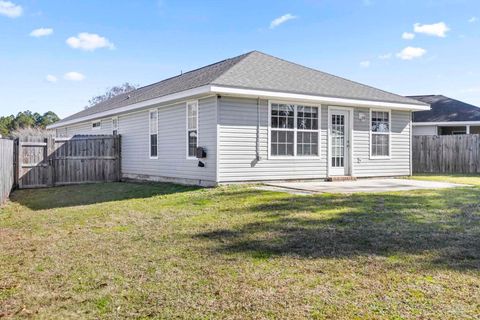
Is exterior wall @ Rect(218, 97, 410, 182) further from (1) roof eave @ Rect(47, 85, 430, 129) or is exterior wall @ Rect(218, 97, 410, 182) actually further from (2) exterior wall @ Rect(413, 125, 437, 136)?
(2) exterior wall @ Rect(413, 125, 437, 136)

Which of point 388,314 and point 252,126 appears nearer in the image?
point 388,314

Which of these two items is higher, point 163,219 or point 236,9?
point 236,9

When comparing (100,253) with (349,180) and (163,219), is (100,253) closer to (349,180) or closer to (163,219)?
(163,219)

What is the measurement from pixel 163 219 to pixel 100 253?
2.11m

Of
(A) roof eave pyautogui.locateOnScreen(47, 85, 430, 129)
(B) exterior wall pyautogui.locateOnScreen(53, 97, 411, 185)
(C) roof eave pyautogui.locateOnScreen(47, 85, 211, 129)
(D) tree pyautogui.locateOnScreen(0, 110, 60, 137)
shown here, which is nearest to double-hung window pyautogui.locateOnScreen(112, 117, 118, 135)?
(C) roof eave pyautogui.locateOnScreen(47, 85, 211, 129)

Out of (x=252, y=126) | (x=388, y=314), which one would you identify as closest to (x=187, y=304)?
(x=388, y=314)

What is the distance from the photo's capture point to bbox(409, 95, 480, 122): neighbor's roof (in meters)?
21.9

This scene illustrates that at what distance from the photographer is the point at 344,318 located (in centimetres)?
298

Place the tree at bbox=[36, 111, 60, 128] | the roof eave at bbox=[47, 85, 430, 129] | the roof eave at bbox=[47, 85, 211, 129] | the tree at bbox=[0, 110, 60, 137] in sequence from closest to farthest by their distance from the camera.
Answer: the roof eave at bbox=[47, 85, 430, 129]
the roof eave at bbox=[47, 85, 211, 129]
the tree at bbox=[0, 110, 60, 137]
the tree at bbox=[36, 111, 60, 128]

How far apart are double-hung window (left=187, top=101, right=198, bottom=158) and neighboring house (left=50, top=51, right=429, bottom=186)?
28mm

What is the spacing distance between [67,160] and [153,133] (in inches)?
125

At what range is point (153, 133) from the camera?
45.9ft

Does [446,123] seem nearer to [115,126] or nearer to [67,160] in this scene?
[115,126]

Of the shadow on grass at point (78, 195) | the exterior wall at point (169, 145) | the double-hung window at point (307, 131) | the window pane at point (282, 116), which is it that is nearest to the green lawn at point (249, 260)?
the shadow on grass at point (78, 195)
